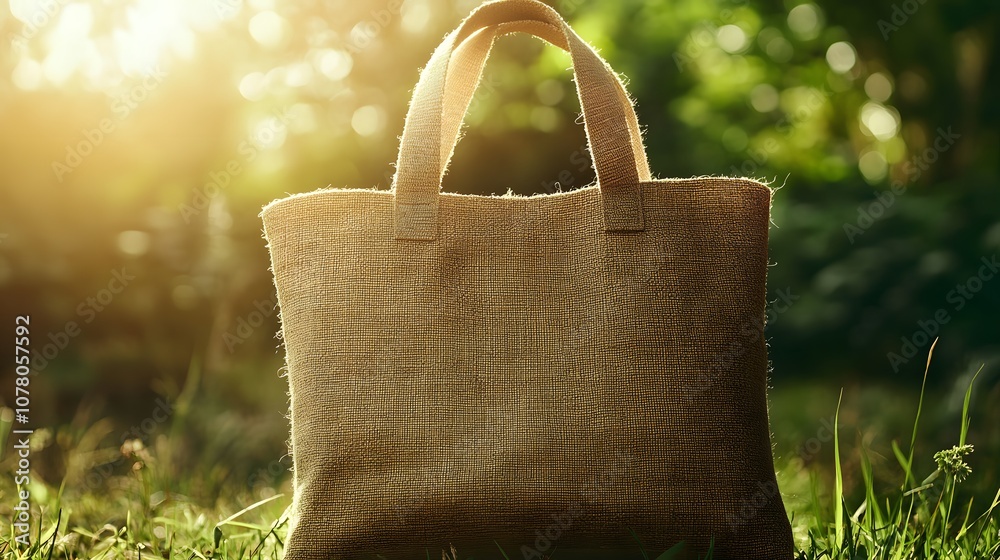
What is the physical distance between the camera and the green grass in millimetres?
1738

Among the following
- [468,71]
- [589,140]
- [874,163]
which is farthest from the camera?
[874,163]

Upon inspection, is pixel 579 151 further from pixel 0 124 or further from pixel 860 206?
pixel 0 124

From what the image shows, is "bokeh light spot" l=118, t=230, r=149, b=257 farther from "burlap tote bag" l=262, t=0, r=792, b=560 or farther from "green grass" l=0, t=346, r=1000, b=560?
"burlap tote bag" l=262, t=0, r=792, b=560

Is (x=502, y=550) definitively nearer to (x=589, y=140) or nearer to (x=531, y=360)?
(x=531, y=360)

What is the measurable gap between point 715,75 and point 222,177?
4.88 meters

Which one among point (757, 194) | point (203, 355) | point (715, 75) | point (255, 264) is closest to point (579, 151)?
point (715, 75)

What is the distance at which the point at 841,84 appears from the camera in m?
9.01

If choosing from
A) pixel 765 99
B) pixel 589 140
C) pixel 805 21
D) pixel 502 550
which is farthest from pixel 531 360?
pixel 765 99

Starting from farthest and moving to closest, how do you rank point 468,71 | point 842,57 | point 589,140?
point 842,57
point 468,71
point 589,140
